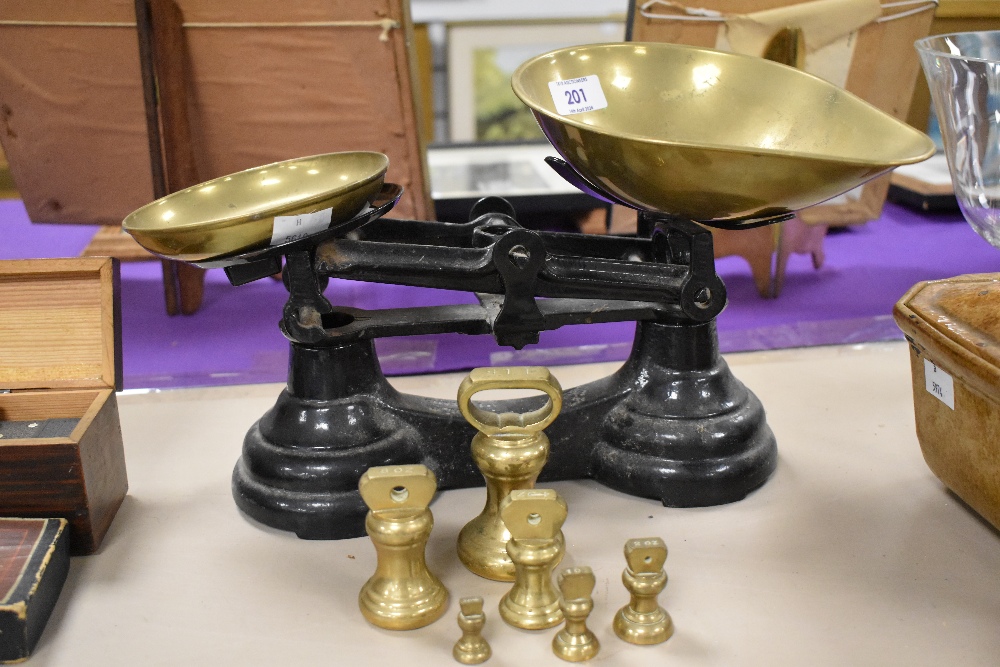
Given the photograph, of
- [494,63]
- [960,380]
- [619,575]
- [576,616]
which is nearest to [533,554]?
[576,616]

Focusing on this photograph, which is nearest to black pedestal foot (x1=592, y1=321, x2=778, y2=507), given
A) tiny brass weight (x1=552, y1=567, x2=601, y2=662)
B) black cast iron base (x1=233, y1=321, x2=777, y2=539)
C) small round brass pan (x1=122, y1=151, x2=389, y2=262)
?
black cast iron base (x1=233, y1=321, x2=777, y2=539)

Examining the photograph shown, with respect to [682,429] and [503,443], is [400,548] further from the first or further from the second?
[682,429]

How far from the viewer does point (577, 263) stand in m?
1.27

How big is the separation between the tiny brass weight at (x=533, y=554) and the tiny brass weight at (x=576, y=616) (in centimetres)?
3

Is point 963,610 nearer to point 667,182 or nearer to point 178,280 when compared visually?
point 667,182

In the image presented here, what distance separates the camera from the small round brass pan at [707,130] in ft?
3.67

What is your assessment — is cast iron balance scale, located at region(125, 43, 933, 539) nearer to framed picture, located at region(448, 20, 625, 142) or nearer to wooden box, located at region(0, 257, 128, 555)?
wooden box, located at region(0, 257, 128, 555)

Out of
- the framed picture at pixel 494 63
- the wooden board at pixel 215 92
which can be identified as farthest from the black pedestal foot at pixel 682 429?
the framed picture at pixel 494 63

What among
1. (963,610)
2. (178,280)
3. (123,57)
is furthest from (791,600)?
(123,57)

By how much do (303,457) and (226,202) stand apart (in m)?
0.36

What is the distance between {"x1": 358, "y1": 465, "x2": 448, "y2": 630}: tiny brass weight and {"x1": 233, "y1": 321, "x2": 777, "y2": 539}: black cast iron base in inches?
6.6

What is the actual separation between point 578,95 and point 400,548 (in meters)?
0.66

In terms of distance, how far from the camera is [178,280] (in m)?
2.13

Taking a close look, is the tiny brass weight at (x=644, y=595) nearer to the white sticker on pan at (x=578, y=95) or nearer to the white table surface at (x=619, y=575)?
the white table surface at (x=619, y=575)
